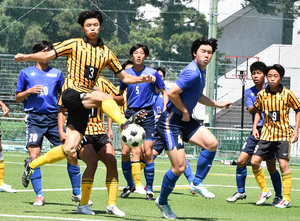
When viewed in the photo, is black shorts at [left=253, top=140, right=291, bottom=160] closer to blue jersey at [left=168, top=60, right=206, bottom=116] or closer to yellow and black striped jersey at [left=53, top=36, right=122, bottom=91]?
blue jersey at [left=168, top=60, right=206, bottom=116]

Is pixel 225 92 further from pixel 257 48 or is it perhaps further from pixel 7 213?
pixel 7 213

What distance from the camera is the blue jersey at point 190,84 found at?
20.6 ft

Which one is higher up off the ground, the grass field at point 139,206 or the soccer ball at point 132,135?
the soccer ball at point 132,135

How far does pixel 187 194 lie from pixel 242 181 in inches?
43.4

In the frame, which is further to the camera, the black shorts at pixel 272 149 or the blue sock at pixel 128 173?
the blue sock at pixel 128 173

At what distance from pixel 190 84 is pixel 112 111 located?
1.10m

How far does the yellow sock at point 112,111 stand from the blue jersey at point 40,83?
216 centimetres

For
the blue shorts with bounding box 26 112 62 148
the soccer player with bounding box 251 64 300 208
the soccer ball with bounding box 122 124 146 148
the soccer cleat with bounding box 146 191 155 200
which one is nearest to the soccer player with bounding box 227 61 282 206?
the soccer player with bounding box 251 64 300 208

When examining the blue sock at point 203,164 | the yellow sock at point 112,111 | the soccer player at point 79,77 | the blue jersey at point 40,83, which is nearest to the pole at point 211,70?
the blue jersey at point 40,83

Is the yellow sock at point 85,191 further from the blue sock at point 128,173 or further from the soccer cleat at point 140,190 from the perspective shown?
the soccer cleat at point 140,190

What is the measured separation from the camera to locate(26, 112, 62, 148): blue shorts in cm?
758

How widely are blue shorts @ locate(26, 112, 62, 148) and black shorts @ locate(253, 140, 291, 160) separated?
3.03m

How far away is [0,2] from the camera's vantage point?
25.5m

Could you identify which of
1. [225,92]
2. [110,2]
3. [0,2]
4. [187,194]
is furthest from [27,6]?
[187,194]
